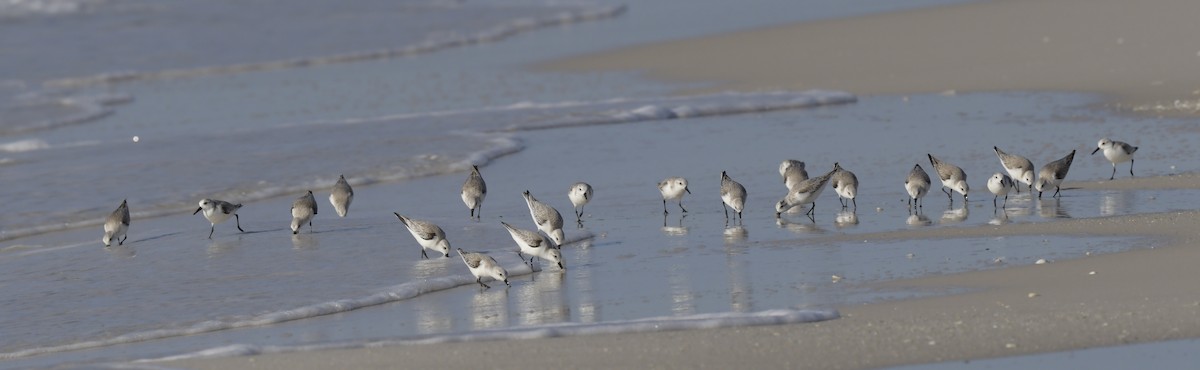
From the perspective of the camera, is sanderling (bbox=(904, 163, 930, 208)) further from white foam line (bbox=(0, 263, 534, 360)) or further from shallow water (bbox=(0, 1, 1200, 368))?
white foam line (bbox=(0, 263, 534, 360))

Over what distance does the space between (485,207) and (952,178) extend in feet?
11.0

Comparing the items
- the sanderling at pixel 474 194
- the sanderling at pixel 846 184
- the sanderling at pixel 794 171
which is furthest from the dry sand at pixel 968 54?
the sanderling at pixel 474 194

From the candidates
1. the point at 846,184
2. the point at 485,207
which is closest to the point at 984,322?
the point at 846,184

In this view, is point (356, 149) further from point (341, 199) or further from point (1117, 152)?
point (1117, 152)

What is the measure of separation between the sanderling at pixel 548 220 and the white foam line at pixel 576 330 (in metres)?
2.67

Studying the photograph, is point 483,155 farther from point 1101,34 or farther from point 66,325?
point 1101,34

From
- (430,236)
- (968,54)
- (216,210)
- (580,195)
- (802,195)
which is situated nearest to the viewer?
(430,236)

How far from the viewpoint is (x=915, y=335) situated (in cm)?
758

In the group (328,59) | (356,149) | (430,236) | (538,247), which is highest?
(328,59)

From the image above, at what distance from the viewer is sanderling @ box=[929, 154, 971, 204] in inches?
454

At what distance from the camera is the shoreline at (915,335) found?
7359 mm

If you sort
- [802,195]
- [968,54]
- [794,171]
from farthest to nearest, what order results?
[968,54]
[794,171]
[802,195]

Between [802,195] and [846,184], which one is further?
[846,184]

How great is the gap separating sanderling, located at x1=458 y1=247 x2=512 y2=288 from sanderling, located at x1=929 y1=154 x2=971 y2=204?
3403mm
